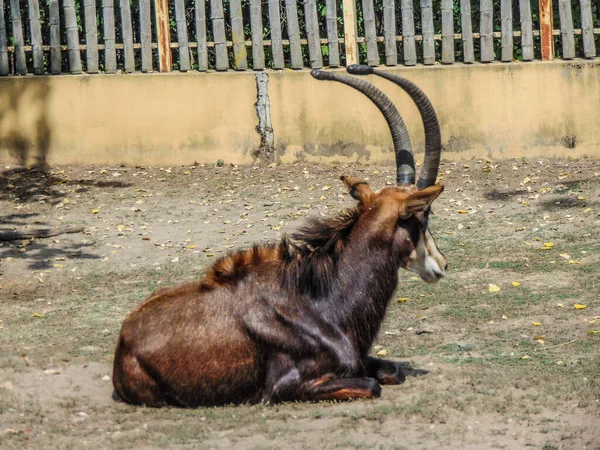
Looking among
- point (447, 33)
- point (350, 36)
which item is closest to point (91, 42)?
point (350, 36)

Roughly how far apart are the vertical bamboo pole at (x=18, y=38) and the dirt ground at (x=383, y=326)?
1.39 m

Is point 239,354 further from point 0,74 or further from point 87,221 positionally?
point 0,74

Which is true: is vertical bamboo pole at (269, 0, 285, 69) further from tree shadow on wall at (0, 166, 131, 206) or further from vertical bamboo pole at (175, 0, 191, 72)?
tree shadow on wall at (0, 166, 131, 206)

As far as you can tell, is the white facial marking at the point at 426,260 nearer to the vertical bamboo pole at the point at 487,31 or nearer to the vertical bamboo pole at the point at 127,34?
the vertical bamboo pole at the point at 487,31

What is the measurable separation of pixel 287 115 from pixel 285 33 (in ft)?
4.34

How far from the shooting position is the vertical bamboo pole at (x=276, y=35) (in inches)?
540

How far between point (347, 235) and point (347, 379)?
89 centimetres

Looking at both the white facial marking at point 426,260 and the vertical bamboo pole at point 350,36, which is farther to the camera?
the vertical bamboo pole at point 350,36

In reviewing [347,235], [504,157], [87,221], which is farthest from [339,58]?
[347,235]

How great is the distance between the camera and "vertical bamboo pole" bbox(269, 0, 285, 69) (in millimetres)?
13719

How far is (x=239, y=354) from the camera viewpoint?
620 centimetres

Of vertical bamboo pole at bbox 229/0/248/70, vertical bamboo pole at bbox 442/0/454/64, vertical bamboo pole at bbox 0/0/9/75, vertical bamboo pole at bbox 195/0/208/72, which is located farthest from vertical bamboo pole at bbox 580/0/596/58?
vertical bamboo pole at bbox 0/0/9/75

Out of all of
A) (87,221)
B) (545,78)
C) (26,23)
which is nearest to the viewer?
(87,221)

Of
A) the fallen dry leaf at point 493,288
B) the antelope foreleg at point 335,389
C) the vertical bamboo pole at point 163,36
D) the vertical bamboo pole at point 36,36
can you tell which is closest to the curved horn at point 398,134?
the antelope foreleg at point 335,389
